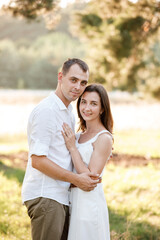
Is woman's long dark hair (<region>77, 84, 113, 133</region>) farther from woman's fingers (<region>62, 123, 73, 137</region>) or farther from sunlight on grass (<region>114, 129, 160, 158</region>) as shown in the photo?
sunlight on grass (<region>114, 129, 160, 158</region>)

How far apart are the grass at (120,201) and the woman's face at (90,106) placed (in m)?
0.60

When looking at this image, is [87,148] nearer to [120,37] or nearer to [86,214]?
[86,214]

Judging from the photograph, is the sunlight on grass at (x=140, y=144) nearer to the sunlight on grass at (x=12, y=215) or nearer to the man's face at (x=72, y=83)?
the sunlight on grass at (x=12, y=215)

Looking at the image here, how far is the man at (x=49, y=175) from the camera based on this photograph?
2665mm

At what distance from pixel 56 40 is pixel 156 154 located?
211 ft

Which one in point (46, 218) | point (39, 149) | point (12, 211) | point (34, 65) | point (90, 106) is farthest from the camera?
point (34, 65)

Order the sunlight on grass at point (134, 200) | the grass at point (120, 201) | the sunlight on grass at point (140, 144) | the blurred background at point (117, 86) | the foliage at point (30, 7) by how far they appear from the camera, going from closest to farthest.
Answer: the grass at point (120, 201) → the sunlight on grass at point (134, 200) → the blurred background at point (117, 86) → the foliage at point (30, 7) → the sunlight on grass at point (140, 144)

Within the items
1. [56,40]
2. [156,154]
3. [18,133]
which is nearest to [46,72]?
[56,40]

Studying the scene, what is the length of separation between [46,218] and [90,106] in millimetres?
1075

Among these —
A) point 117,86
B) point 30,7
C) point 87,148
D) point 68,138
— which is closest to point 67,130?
point 68,138

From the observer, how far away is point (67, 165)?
286 centimetres

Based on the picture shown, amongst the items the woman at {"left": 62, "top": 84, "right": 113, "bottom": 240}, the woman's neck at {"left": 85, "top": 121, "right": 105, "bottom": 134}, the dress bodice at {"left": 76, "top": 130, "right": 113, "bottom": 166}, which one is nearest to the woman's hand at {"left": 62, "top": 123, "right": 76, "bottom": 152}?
the woman at {"left": 62, "top": 84, "right": 113, "bottom": 240}

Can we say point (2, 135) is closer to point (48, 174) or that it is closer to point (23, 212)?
point (23, 212)

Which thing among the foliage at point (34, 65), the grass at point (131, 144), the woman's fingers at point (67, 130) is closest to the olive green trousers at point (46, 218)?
the woman's fingers at point (67, 130)
